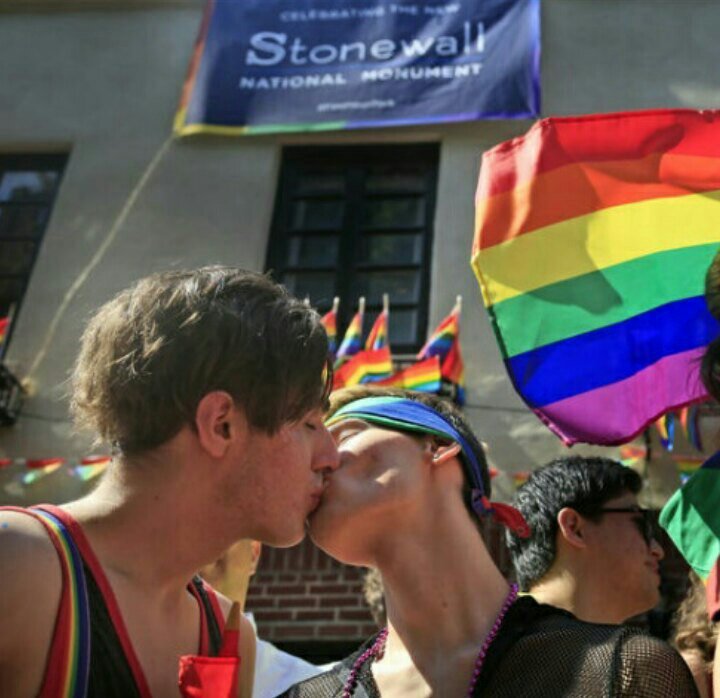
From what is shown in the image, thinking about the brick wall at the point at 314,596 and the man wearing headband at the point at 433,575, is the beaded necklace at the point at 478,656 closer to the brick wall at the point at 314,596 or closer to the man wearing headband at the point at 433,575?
the man wearing headband at the point at 433,575

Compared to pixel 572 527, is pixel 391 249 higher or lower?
higher

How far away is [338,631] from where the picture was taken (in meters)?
6.34

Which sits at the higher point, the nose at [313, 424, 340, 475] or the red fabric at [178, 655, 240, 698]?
the nose at [313, 424, 340, 475]

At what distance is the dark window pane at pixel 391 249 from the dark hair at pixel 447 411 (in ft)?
16.8

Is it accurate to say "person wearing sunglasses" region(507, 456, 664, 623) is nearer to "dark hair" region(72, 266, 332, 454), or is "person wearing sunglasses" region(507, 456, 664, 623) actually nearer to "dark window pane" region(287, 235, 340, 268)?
"dark hair" region(72, 266, 332, 454)

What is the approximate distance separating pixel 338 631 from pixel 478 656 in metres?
4.11

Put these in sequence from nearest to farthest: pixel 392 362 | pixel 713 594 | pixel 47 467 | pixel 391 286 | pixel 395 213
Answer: pixel 713 594, pixel 47 467, pixel 392 362, pixel 391 286, pixel 395 213

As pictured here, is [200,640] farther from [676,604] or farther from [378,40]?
[378,40]

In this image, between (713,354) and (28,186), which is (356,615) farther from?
(28,186)

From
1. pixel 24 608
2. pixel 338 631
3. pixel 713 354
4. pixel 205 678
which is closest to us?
pixel 24 608

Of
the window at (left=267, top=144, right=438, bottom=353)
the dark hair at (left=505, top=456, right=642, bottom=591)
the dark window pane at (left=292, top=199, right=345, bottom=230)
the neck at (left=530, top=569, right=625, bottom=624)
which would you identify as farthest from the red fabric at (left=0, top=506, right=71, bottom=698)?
the dark window pane at (left=292, top=199, right=345, bottom=230)

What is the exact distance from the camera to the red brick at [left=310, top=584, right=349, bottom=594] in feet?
21.2

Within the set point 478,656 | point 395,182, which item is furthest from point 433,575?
point 395,182

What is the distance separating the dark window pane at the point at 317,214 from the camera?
27.5 ft
